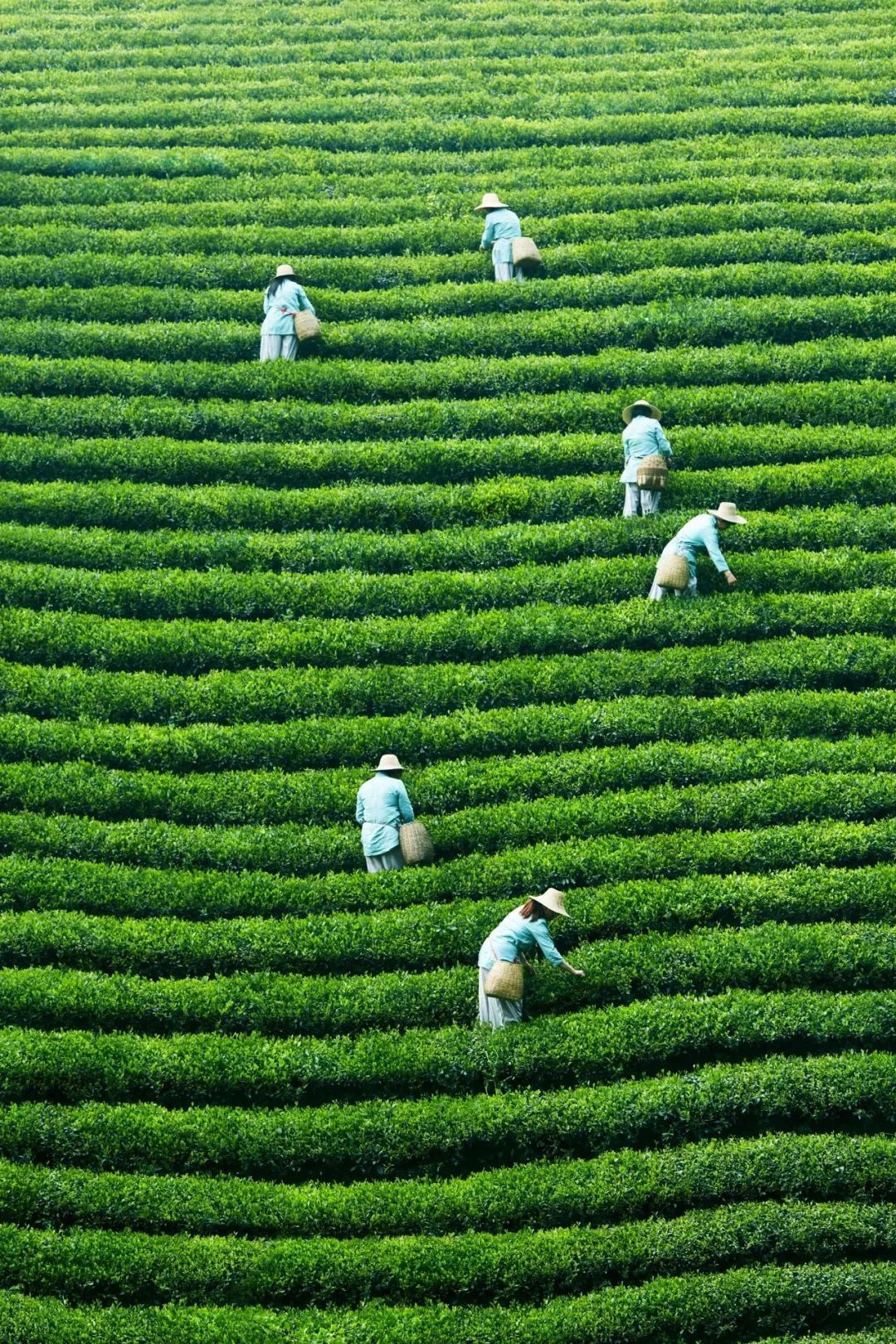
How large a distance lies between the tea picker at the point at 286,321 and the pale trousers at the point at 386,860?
940cm

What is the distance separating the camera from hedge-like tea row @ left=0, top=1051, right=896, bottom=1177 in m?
15.7

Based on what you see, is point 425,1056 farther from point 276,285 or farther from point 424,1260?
point 276,285

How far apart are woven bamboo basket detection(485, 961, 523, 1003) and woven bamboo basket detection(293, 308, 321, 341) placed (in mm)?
11593

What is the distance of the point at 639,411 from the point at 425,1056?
9.93m

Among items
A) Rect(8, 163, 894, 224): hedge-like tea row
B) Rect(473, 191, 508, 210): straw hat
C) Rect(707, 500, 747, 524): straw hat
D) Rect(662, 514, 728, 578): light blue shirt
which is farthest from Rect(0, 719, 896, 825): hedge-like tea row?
Rect(8, 163, 894, 224): hedge-like tea row

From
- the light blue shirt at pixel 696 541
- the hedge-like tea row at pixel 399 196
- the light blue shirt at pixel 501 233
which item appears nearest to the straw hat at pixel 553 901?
the light blue shirt at pixel 696 541

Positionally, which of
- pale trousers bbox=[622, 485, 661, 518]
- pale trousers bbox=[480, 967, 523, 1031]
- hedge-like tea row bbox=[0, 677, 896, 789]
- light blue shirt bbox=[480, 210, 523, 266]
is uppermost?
light blue shirt bbox=[480, 210, 523, 266]

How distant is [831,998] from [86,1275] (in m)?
7.86

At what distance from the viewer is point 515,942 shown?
1667cm

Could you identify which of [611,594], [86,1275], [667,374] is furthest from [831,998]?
[667,374]

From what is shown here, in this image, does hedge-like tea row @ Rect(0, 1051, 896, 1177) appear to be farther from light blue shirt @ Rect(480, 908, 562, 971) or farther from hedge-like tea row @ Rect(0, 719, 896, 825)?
hedge-like tea row @ Rect(0, 719, 896, 825)

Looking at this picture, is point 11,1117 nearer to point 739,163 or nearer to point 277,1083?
point 277,1083

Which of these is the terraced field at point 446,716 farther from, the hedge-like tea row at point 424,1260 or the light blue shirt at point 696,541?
the light blue shirt at point 696,541

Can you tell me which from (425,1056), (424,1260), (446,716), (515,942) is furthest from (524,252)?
(424,1260)
